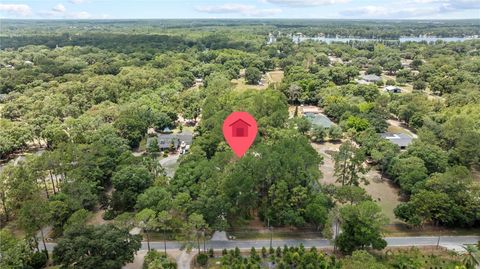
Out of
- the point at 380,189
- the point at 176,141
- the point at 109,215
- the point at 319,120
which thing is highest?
the point at 319,120

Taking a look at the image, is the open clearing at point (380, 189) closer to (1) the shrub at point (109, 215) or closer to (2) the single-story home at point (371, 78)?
(1) the shrub at point (109, 215)

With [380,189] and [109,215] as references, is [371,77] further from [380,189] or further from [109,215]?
[109,215]

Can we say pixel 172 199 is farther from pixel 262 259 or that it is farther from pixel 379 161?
pixel 379 161

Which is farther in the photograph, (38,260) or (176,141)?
(176,141)

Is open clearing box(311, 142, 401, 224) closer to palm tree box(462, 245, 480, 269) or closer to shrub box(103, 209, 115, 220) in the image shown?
palm tree box(462, 245, 480, 269)

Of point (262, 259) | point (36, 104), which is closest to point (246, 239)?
point (262, 259)

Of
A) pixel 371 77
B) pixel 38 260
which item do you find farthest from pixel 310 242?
pixel 371 77

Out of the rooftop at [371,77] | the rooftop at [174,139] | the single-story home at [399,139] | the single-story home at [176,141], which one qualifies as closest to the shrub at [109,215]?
the single-story home at [176,141]
